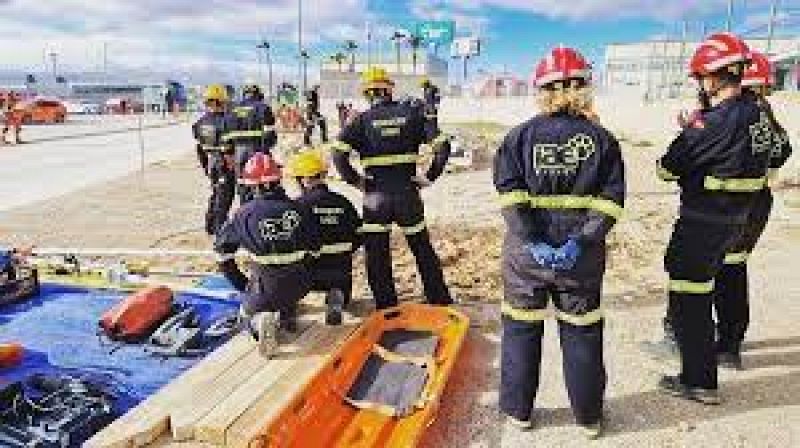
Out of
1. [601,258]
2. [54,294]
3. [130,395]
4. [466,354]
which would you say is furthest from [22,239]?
[601,258]

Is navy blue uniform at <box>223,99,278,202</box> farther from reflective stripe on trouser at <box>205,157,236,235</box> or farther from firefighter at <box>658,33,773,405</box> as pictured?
firefighter at <box>658,33,773,405</box>

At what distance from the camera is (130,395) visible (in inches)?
221

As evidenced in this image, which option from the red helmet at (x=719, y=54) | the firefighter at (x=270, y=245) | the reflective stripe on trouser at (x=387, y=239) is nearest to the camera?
the red helmet at (x=719, y=54)

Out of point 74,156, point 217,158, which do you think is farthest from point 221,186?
point 74,156

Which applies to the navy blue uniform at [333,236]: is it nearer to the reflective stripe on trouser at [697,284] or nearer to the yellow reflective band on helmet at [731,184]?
the reflective stripe on trouser at [697,284]

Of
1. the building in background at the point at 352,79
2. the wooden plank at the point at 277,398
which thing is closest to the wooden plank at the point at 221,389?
the wooden plank at the point at 277,398

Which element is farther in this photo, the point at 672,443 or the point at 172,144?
the point at 172,144

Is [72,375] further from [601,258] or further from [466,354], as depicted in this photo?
[601,258]

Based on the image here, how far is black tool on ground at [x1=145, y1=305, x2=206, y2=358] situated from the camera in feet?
20.9

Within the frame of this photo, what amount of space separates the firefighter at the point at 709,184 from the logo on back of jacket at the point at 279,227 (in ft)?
8.78

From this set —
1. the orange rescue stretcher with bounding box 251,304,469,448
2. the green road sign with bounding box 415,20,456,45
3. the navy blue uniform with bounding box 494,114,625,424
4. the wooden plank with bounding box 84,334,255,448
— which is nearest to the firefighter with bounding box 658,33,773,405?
the navy blue uniform with bounding box 494,114,625,424

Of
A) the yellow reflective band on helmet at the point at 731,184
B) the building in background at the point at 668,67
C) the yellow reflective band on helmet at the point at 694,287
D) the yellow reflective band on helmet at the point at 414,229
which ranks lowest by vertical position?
the yellow reflective band on helmet at the point at 694,287

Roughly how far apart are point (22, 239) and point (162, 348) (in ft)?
18.3

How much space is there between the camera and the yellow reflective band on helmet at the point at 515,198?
468 centimetres
